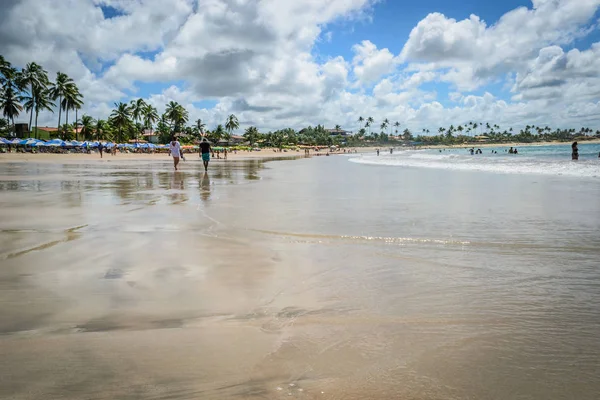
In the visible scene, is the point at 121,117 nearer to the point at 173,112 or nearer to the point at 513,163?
the point at 173,112

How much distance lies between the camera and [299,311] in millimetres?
2896

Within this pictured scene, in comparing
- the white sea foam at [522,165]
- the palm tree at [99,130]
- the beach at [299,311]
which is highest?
the palm tree at [99,130]

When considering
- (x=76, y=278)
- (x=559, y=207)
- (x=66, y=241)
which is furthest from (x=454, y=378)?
(x=559, y=207)

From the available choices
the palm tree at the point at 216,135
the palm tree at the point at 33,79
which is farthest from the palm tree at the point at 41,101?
the palm tree at the point at 216,135

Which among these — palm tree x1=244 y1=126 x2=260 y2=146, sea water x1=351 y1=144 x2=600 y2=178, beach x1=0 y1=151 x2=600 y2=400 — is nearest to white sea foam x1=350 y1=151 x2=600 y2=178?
sea water x1=351 y1=144 x2=600 y2=178

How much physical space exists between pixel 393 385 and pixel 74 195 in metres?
10.4

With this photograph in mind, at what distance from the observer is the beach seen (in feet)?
6.59

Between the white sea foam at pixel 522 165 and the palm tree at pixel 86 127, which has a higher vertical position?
the palm tree at pixel 86 127

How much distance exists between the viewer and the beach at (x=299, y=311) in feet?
6.59

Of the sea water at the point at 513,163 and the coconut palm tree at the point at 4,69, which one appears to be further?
the coconut palm tree at the point at 4,69

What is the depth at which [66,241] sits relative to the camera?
5.04 m

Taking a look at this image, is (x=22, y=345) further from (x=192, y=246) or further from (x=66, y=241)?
(x=66, y=241)

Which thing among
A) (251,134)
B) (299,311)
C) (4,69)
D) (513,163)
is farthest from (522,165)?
A: (251,134)

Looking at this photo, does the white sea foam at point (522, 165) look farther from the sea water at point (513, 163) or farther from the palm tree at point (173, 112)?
the palm tree at point (173, 112)
